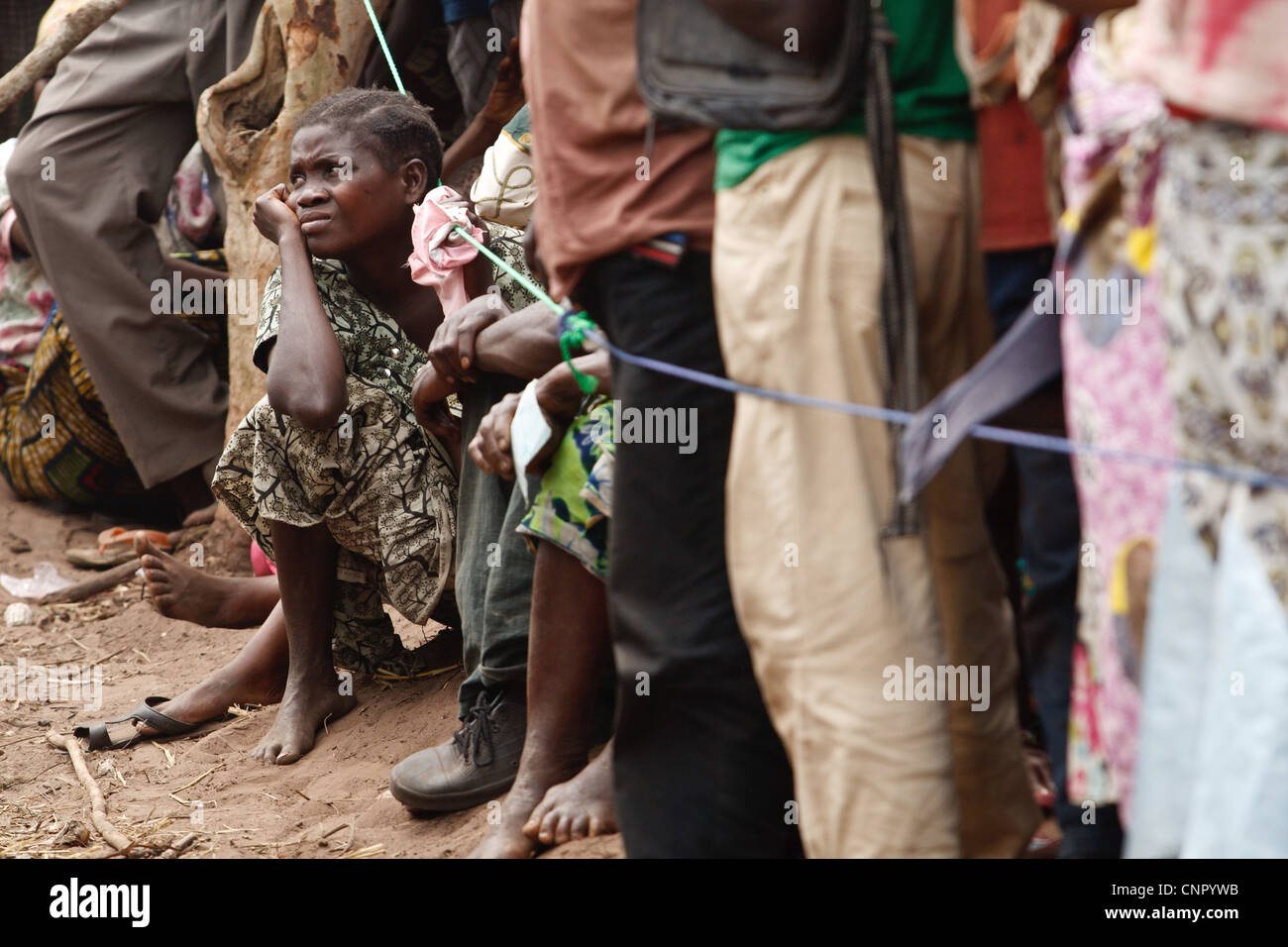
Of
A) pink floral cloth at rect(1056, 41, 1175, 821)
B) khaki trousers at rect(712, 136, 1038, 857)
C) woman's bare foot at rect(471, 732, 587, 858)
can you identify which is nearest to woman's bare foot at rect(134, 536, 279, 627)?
woman's bare foot at rect(471, 732, 587, 858)

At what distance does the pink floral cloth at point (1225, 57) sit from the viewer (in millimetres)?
1291

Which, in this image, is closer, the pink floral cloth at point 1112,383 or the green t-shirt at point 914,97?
the pink floral cloth at point 1112,383

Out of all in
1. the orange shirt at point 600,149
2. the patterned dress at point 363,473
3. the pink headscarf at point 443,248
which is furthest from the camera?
the patterned dress at point 363,473

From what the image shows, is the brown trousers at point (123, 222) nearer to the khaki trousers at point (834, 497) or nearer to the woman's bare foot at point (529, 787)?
the woman's bare foot at point (529, 787)

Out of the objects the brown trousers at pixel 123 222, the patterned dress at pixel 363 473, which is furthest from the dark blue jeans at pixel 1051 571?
the brown trousers at pixel 123 222

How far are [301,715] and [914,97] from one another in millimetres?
2404

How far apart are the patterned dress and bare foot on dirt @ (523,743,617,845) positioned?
0.94 m

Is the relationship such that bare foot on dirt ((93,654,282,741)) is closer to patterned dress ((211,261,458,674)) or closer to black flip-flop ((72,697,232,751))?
black flip-flop ((72,697,232,751))

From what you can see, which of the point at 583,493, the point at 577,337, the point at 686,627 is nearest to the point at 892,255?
the point at 686,627

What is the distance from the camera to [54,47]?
4562 millimetres

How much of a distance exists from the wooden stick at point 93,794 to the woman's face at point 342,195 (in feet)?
4.64

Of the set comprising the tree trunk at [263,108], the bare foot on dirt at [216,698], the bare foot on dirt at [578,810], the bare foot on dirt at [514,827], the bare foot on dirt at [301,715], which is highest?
the tree trunk at [263,108]

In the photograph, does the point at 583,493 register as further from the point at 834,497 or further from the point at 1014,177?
the point at 1014,177

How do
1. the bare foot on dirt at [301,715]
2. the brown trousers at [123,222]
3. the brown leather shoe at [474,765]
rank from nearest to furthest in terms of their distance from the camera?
the brown leather shoe at [474,765] → the bare foot on dirt at [301,715] → the brown trousers at [123,222]
